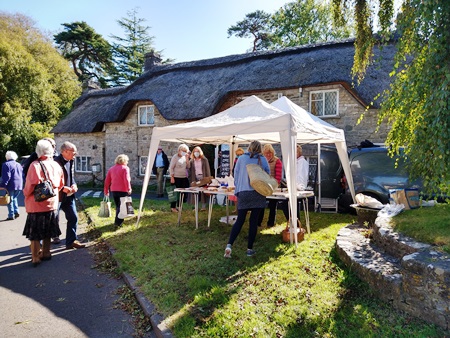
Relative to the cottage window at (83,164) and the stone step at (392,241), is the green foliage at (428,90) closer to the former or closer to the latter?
the stone step at (392,241)

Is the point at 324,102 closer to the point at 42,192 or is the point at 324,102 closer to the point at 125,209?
the point at 125,209

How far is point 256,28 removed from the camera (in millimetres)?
31922

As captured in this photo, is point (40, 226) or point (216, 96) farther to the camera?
point (216, 96)

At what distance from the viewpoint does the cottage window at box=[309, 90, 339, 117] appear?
39.0ft

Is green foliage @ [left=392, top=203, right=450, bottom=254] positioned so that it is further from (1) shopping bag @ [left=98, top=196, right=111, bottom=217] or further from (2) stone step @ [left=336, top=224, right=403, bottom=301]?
(1) shopping bag @ [left=98, top=196, right=111, bottom=217]

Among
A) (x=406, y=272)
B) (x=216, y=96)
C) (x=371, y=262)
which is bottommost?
(x=371, y=262)

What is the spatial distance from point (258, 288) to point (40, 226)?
3346 mm

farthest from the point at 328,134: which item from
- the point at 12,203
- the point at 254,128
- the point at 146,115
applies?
the point at 146,115

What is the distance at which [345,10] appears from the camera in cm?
550

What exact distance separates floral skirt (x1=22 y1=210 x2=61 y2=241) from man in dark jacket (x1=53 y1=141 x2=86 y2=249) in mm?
613

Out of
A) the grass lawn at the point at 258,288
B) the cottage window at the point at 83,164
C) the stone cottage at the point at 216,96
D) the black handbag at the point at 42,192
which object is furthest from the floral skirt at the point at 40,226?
the cottage window at the point at 83,164

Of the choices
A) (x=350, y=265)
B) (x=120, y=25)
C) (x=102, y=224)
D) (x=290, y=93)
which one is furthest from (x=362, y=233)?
(x=120, y=25)

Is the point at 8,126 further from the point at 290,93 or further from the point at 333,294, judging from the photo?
the point at 333,294

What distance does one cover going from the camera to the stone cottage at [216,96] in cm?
1139
